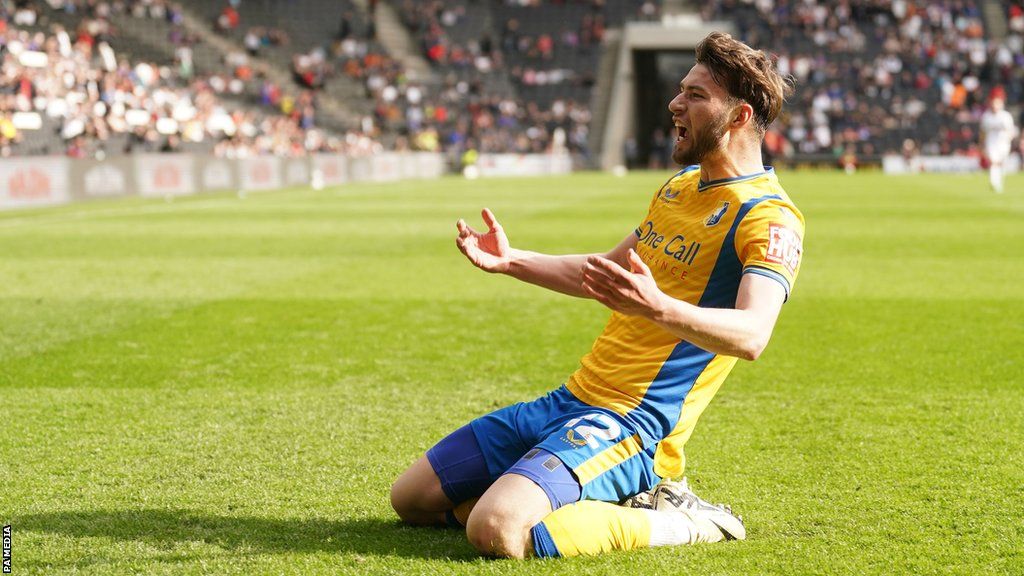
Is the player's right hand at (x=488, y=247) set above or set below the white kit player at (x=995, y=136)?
above

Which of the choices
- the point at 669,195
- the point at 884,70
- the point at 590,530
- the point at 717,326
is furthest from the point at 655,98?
the point at 717,326

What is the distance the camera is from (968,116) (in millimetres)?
52188

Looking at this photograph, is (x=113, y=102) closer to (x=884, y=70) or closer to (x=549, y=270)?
(x=549, y=270)

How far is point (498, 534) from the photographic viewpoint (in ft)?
12.9

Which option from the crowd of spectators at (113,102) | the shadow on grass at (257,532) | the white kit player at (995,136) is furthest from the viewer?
the white kit player at (995,136)

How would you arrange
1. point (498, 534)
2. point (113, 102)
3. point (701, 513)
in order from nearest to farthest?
point (498, 534)
point (701, 513)
point (113, 102)

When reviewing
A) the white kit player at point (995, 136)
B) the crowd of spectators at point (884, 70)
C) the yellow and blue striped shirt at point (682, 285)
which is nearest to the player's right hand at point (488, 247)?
the yellow and blue striped shirt at point (682, 285)

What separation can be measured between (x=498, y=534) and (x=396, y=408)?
2.73 meters

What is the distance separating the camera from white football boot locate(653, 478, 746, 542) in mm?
4273

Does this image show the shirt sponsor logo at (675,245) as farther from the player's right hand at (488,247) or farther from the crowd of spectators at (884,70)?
the crowd of spectators at (884,70)

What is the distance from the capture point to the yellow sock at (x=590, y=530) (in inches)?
158

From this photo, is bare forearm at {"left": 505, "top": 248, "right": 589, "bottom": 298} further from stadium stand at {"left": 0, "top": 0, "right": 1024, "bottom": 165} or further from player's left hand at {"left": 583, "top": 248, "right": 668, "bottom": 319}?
stadium stand at {"left": 0, "top": 0, "right": 1024, "bottom": 165}

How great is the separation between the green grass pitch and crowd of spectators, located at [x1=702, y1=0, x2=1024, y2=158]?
129 feet

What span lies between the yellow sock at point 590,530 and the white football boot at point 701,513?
14 centimetres
